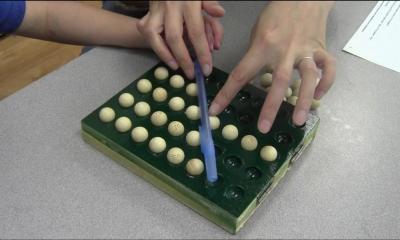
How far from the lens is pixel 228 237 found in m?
0.45

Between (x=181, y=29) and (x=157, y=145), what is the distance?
6.7 inches

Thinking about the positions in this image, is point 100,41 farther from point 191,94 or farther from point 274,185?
point 274,185

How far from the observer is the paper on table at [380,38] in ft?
2.19

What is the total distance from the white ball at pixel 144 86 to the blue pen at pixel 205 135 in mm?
67

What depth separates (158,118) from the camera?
1.69 feet

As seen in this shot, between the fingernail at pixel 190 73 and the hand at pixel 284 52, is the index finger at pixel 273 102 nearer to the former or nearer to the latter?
the hand at pixel 284 52

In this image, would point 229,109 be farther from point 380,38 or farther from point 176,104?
point 380,38

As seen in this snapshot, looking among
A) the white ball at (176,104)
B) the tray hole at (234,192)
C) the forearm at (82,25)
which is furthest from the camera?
the forearm at (82,25)

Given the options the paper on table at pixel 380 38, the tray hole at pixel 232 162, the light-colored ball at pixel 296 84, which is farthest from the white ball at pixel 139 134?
the paper on table at pixel 380 38

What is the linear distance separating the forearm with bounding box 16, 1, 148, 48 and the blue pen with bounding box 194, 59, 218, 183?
0.14 metres

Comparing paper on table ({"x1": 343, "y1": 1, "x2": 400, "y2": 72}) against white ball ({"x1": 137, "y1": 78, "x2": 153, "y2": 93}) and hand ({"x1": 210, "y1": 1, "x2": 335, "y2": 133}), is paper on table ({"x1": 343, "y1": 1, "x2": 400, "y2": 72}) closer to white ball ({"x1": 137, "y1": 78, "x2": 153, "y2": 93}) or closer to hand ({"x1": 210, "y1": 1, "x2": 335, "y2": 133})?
hand ({"x1": 210, "y1": 1, "x2": 335, "y2": 133})

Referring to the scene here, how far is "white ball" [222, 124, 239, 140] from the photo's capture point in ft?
1.65

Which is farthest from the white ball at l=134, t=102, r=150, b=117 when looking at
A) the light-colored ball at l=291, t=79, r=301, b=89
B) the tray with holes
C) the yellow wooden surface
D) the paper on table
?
the yellow wooden surface

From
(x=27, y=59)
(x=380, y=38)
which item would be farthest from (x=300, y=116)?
(x=27, y=59)
